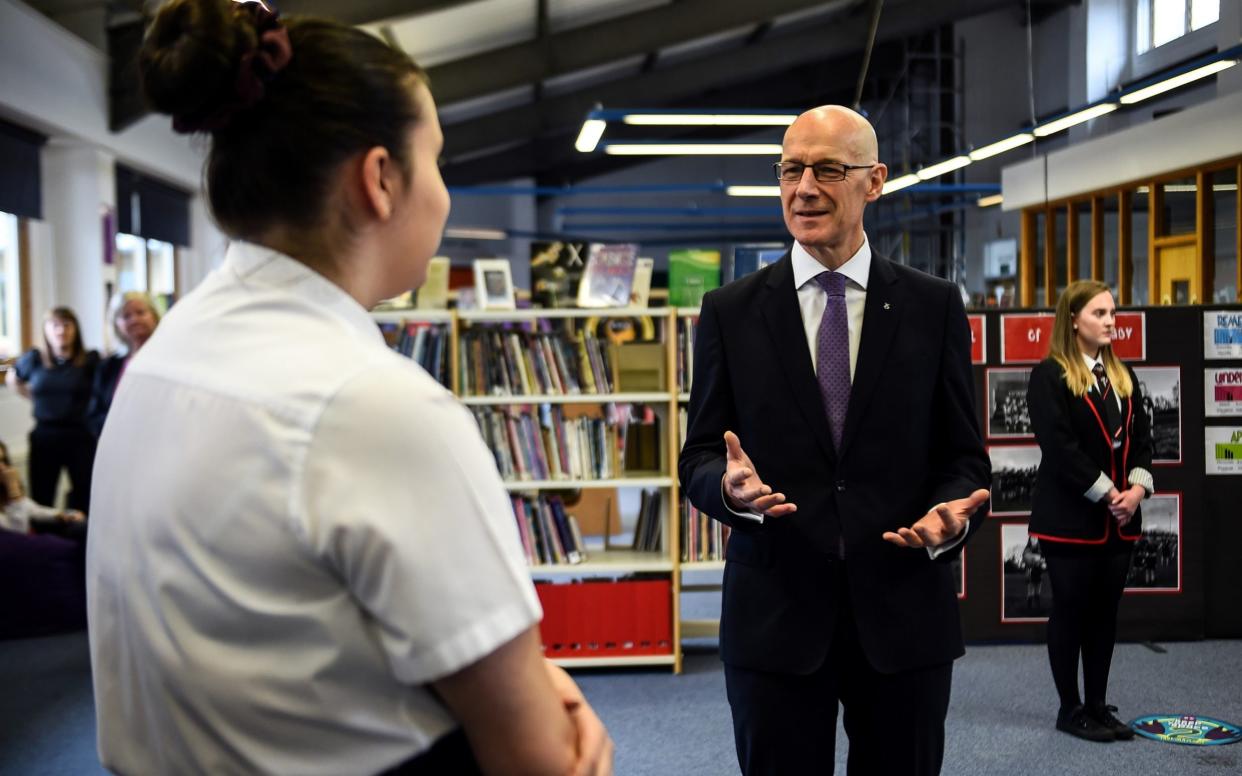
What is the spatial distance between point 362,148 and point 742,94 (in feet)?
55.1

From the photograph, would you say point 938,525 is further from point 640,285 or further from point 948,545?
point 640,285

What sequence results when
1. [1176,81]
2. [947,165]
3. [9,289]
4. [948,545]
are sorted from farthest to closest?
[947,165]
[9,289]
[1176,81]
[948,545]

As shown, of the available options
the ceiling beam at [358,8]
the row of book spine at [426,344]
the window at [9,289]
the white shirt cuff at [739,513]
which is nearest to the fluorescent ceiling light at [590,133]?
the ceiling beam at [358,8]

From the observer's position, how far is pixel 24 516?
5.92 m

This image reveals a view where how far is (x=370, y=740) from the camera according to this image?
82 cm

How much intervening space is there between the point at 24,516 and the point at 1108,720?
212 inches

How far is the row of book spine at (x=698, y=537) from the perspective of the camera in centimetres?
526

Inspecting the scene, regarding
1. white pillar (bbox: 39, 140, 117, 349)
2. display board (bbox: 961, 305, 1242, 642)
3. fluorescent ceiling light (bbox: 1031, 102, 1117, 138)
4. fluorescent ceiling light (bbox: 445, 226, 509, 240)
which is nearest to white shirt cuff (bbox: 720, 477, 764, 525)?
display board (bbox: 961, 305, 1242, 642)

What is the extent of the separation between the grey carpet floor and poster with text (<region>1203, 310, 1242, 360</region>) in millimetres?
1442

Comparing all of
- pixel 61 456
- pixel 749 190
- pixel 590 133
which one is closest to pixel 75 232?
pixel 61 456

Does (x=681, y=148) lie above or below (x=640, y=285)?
above

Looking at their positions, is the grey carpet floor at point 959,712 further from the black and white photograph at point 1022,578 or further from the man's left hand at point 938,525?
the man's left hand at point 938,525

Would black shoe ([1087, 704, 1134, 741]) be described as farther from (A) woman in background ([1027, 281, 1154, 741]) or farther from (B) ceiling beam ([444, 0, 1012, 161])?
(B) ceiling beam ([444, 0, 1012, 161])

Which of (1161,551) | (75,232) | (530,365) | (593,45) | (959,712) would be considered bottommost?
(959,712)
